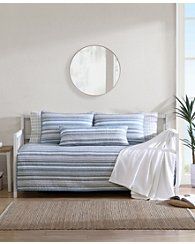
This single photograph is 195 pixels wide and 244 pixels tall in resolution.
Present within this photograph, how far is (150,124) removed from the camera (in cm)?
598

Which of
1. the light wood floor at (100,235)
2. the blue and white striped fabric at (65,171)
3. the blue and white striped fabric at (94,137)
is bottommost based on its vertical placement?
the light wood floor at (100,235)

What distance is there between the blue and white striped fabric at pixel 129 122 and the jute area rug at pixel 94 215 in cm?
96

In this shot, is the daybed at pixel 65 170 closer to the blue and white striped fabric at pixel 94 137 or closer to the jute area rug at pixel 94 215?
the jute area rug at pixel 94 215

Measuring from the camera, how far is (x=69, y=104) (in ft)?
20.1

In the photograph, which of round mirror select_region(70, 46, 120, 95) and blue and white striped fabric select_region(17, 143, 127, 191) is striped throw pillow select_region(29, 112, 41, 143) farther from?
blue and white striped fabric select_region(17, 143, 127, 191)

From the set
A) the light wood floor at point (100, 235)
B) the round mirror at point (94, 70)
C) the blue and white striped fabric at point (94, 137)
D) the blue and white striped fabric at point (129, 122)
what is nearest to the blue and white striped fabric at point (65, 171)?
the blue and white striped fabric at point (94, 137)

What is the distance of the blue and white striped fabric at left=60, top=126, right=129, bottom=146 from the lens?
5.59m

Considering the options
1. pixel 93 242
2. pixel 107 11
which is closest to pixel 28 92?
pixel 107 11

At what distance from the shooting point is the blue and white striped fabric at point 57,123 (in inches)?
231

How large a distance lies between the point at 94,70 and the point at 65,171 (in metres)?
1.47

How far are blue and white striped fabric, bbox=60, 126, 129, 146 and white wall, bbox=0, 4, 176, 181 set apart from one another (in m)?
0.54

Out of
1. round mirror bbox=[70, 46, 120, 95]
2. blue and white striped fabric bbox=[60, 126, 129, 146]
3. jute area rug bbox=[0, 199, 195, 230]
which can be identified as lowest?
jute area rug bbox=[0, 199, 195, 230]

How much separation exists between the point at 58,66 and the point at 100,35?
617 millimetres

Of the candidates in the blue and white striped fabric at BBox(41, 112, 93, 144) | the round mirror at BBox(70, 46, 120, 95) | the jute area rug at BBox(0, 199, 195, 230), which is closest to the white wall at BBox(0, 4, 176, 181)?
the round mirror at BBox(70, 46, 120, 95)
